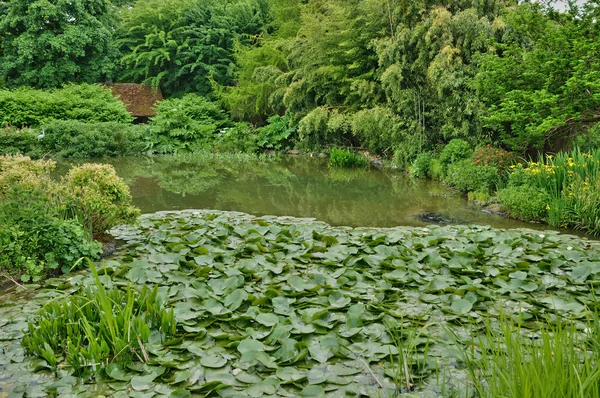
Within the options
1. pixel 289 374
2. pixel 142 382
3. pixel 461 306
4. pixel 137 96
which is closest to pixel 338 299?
pixel 461 306

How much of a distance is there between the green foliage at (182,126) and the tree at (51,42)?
398 centimetres

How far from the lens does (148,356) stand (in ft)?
9.35

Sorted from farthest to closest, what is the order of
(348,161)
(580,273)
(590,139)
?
(348,161), (590,139), (580,273)

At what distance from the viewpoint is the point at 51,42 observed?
1864cm

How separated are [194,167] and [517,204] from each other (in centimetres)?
881

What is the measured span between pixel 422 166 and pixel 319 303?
8.27 metres

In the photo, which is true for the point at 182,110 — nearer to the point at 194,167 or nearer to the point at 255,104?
the point at 255,104

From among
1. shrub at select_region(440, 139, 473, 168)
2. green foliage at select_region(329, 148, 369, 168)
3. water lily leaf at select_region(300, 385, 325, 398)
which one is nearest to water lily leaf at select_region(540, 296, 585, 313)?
water lily leaf at select_region(300, 385, 325, 398)

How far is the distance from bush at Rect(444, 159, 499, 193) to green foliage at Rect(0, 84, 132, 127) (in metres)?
12.6

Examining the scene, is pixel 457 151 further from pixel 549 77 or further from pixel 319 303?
pixel 319 303

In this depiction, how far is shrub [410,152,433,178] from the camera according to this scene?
11.2m

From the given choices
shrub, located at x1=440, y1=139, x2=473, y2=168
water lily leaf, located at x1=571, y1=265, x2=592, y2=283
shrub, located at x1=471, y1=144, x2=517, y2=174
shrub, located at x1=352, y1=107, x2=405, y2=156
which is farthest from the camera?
shrub, located at x1=352, y1=107, x2=405, y2=156

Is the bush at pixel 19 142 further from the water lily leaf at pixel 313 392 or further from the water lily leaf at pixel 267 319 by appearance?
the water lily leaf at pixel 313 392

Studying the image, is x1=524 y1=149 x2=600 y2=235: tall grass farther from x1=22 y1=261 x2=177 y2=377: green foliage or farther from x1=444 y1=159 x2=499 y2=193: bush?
x1=22 y1=261 x2=177 y2=377: green foliage
